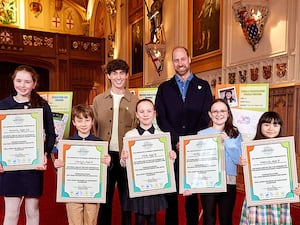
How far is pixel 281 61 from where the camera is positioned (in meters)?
5.49

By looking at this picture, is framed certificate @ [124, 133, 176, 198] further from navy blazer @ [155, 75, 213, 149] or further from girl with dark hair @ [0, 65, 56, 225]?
girl with dark hair @ [0, 65, 56, 225]

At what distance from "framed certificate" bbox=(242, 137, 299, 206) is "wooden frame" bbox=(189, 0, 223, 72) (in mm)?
4665

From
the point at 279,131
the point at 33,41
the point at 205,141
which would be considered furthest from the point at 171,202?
the point at 33,41

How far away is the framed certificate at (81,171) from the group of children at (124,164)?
7cm

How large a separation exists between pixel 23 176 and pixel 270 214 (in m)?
2.01

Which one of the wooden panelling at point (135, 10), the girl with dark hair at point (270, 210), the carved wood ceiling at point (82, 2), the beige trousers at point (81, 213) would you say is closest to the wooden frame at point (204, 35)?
the wooden panelling at point (135, 10)

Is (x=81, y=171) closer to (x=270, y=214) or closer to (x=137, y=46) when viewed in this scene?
(x=270, y=214)

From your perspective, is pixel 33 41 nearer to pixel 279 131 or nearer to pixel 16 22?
pixel 16 22

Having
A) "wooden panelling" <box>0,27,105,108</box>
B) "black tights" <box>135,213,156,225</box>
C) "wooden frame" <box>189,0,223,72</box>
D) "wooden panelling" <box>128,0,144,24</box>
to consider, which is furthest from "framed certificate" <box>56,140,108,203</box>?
"wooden panelling" <box>0,27,105,108</box>

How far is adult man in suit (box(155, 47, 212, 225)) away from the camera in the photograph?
347 cm

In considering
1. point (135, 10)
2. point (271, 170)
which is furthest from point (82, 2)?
point (271, 170)

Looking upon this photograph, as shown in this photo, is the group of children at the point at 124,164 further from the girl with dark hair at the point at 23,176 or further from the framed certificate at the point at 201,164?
the framed certificate at the point at 201,164

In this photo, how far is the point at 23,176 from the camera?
2.96 meters

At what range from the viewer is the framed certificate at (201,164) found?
290 centimetres
